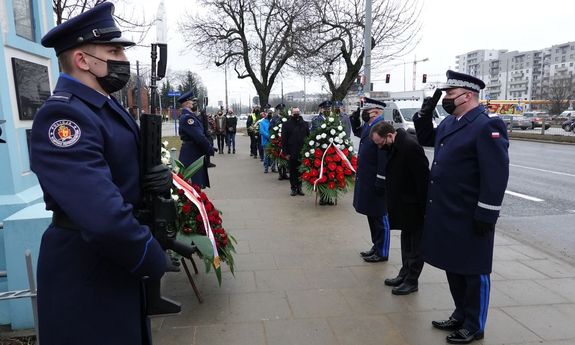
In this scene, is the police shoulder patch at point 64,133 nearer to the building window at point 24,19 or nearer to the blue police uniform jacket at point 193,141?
the building window at point 24,19

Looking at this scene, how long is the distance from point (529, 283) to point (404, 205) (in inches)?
65.3

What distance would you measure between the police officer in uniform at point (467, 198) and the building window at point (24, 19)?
3.66m

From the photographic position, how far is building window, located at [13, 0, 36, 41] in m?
3.91

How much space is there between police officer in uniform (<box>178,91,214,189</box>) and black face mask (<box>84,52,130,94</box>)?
5.30 m

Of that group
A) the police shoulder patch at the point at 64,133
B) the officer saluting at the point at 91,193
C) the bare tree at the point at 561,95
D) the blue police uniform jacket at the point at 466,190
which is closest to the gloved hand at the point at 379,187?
the blue police uniform jacket at the point at 466,190

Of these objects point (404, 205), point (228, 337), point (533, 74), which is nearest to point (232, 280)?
point (228, 337)

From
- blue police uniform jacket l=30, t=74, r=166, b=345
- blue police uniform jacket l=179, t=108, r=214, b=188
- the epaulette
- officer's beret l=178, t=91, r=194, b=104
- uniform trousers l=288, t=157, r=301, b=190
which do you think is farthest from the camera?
uniform trousers l=288, t=157, r=301, b=190

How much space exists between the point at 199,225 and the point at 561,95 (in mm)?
76375

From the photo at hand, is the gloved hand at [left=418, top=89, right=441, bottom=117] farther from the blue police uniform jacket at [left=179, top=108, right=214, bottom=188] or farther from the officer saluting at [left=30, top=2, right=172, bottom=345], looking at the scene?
the blue police uniform jacket at [left=179, top=108, right=214, bottom=188]

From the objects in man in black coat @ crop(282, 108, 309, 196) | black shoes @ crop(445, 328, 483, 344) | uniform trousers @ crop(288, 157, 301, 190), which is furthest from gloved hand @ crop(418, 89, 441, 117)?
uniform trousers @ crop(288, 157, 301, 190)

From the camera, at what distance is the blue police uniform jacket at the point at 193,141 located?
23.5 ft

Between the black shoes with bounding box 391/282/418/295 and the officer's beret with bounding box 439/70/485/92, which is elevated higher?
the officer's beret with bounding box 439/70/485/92

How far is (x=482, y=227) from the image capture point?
3229mm

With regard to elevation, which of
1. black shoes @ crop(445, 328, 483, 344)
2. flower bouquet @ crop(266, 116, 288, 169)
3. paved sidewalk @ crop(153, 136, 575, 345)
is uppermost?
flower bouquet @ crop(266, 116, 288, 169)
